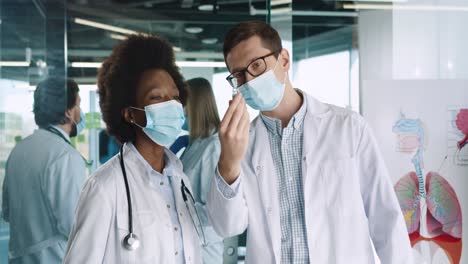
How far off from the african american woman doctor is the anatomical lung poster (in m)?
1.29

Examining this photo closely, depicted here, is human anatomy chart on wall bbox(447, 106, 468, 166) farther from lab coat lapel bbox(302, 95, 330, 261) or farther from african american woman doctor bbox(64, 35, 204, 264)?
african american woman doctor bbox(64, 35, 204, 264)

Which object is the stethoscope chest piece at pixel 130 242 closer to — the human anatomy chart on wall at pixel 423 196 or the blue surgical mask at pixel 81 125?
the human anatomy chart on wall at pixel 423 196

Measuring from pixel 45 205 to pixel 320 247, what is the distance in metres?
2.02

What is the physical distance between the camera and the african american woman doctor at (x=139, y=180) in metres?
1.66

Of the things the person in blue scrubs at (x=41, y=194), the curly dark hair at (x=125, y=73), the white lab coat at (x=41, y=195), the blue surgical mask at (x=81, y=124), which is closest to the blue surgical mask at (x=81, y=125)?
the blue surgical mask at (x=81, y=124)

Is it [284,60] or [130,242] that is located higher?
[284,60]

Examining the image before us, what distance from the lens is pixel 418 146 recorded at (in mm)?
2900

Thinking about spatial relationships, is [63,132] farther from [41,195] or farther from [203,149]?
[203,149]

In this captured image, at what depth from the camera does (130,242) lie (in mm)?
1642

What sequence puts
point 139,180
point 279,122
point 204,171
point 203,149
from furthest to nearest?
point 203,149 → point 204,171 → point 279,122 → point 139,180

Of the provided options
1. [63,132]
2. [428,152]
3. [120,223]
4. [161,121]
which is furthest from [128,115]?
[63,132]

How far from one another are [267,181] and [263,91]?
1.07 feet

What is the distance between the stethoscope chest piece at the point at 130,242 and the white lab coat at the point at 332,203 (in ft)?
1.02

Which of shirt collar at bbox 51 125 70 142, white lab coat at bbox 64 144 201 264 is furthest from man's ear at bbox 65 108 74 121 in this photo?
white lab coat at bbox 64 144 201 264
